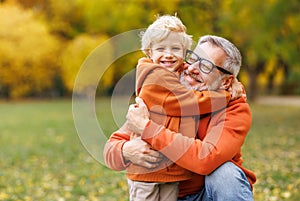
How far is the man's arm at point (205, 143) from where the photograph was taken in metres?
2.89

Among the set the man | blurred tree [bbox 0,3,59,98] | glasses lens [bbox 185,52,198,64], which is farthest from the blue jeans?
blurred tree [bbox 0,3,59,98]

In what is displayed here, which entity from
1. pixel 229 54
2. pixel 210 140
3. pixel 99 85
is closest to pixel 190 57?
pixel 229 54

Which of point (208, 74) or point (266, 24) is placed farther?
point (266, 24)

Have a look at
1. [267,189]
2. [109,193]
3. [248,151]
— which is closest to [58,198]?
[109,193]

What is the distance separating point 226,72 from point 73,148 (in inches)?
364

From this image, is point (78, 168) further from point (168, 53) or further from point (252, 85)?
point (252, 85)

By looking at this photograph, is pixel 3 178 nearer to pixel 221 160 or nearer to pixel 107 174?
pixel 107 174

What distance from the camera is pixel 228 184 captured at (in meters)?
2.88

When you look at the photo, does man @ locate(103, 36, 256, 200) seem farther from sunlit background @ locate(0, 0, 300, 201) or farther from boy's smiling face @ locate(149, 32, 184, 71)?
sunlit background @ locate(0, 0, 300, 201)

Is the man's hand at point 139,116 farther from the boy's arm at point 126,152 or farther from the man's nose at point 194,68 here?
the man's nose at point 194,68

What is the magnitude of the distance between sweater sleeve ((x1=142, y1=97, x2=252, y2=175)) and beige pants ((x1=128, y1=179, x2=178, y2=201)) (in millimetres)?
183

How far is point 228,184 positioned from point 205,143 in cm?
24

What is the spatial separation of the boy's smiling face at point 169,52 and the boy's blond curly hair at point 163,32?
21 mm

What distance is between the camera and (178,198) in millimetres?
3166
